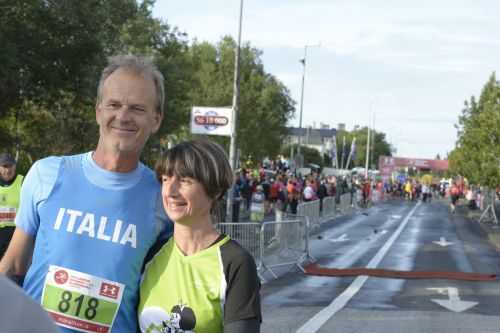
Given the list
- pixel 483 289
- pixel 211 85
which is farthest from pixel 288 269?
pixel 211 85

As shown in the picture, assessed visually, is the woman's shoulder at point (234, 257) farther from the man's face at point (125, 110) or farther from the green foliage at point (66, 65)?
the green foliage at point (66, 65)

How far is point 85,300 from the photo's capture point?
333 cm

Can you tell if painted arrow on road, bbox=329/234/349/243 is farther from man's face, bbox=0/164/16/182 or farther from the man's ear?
the man's ear

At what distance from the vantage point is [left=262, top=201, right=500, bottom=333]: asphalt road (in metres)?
12.2

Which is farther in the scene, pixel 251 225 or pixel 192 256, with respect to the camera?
Result: pixel 251 225

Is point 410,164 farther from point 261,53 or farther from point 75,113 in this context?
point 75,113

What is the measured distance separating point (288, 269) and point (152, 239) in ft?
55.5

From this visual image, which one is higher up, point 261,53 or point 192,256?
point 261,53

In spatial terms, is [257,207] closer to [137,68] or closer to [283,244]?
[283,244]

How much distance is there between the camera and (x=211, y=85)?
84.0 meters

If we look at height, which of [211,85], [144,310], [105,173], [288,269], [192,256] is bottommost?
[288,269]

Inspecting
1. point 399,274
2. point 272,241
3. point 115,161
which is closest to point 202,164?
point 115,161

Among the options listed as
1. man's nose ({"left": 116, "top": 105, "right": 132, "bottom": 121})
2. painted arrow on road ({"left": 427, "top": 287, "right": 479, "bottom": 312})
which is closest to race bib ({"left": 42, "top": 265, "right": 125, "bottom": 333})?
man's nose ({"left": 116, "top": 105, "right": 132, "bottom": 121})

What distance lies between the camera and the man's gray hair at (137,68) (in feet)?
11.4
